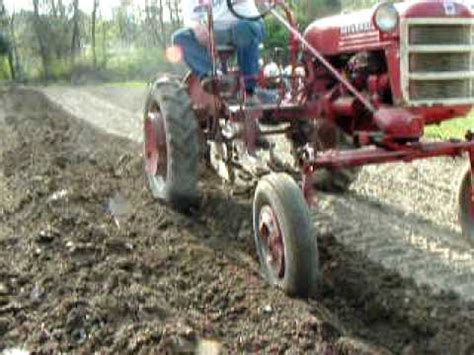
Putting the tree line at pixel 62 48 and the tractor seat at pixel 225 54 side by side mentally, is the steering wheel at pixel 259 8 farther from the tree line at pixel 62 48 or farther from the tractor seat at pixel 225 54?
the tree line at pixel 62 48

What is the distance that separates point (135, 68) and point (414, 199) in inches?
1149

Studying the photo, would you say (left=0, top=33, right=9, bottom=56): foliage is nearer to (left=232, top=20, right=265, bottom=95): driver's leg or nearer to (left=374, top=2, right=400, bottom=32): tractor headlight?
(left=232, top=20, right=265, bottom=95): driver's leg

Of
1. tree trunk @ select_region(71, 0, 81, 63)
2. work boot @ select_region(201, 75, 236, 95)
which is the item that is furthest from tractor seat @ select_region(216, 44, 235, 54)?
tree trunk @ select_region(71, 0, 81, 63)

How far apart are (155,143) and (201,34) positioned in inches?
36.1

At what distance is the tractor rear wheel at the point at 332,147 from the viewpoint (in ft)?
19.5

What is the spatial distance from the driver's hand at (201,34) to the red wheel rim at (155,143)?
0.64 metres

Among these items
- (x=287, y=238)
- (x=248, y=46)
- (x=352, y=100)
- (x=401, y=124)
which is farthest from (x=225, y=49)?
(x=287, y=238)

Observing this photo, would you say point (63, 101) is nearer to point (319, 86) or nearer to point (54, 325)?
point (319, 86)

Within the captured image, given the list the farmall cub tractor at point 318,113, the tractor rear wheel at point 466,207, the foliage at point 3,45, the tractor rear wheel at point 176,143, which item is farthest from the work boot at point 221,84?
the foliage at point 3,45

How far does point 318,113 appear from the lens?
589 cm

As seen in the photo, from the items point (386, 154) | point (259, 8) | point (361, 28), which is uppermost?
point (259, 8)

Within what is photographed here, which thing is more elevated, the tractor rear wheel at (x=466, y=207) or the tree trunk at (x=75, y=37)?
the tree trunk at (x=75, y=37)

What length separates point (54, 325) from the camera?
13.1ft

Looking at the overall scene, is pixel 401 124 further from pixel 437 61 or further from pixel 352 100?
pixel 352 100
